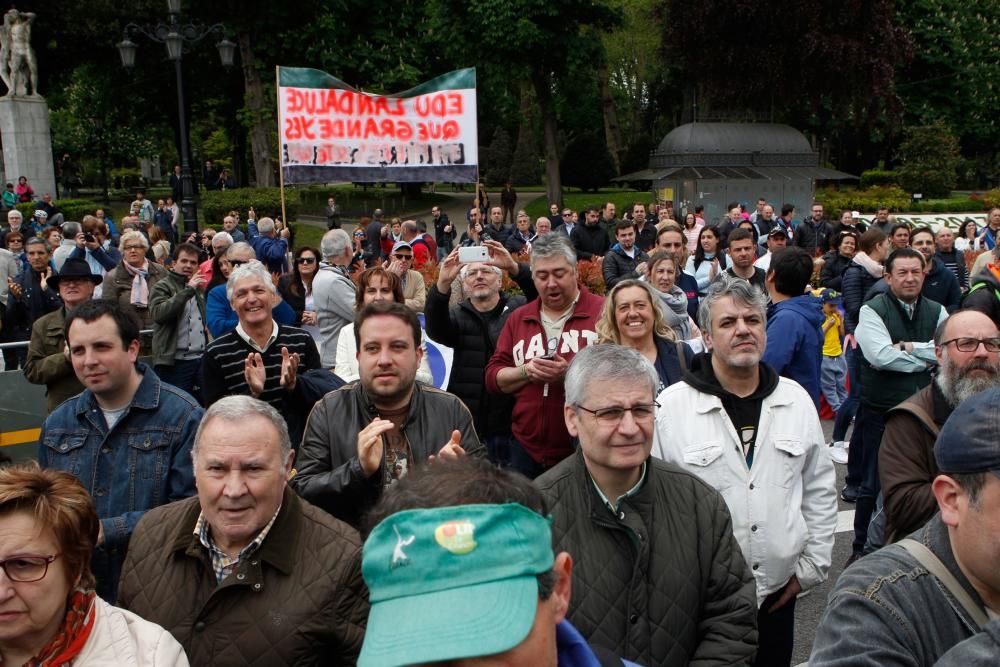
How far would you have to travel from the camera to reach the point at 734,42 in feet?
119

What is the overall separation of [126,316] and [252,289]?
1103 mm

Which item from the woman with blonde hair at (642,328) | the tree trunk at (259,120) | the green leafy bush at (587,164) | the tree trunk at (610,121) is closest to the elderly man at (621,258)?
the woman with blonde hair at (642,328)

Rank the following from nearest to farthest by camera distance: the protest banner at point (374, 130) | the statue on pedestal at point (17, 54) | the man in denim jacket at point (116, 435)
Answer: the man in denim jacket at point (116, 435), the protest banner at point (374, 130), the statue on pedestal at point (17, 54)

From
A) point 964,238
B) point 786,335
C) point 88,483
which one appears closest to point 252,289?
point 88,483

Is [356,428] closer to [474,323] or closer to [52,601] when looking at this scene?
[52,601]

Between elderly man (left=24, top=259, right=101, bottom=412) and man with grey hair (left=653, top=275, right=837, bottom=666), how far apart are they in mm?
3668

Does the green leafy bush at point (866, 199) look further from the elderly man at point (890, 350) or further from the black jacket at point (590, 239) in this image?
the elderly man at point (890, 350)

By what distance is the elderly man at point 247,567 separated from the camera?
2.76 m

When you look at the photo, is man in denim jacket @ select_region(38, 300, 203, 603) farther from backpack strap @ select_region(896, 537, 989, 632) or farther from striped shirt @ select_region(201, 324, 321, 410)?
backpack strap @ select_region(896, 537, 989, 632)

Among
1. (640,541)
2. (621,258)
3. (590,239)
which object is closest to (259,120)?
(590,239)

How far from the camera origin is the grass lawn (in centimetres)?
3772

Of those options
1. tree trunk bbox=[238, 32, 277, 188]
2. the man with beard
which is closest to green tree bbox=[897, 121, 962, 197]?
tree trunk bbox=[238, 32, 277, 188]

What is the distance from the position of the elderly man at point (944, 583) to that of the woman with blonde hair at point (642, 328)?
2.64 m

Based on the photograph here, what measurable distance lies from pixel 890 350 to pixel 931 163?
3453 cm
